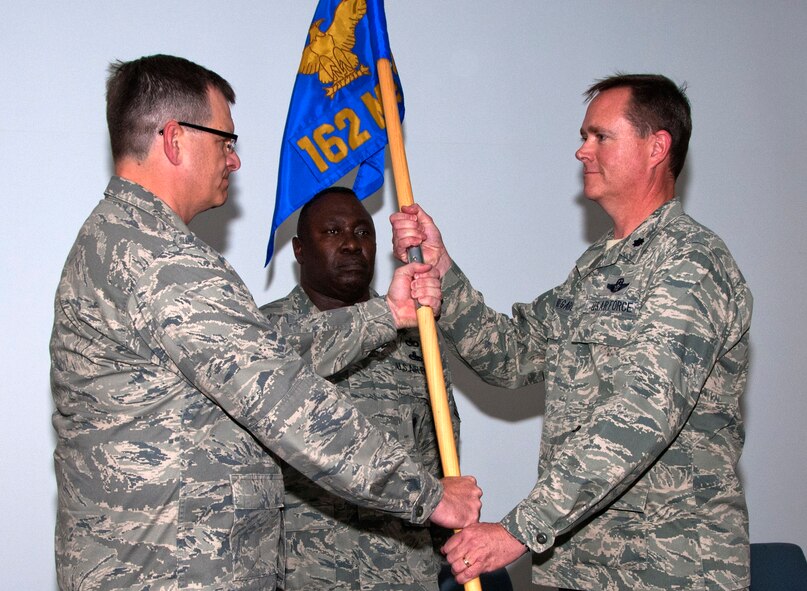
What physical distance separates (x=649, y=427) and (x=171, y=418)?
1.07m

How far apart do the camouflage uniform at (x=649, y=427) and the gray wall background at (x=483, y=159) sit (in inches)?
52.5

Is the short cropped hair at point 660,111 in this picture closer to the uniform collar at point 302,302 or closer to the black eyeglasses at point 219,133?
the black eyeglasses at point 219,133

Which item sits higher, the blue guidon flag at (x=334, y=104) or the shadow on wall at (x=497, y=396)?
the blue guidon flag at (x=334, y=104)

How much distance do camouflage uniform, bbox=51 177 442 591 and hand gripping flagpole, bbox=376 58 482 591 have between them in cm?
37

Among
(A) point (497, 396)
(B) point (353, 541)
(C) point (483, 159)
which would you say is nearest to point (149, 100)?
(B) point (353, 541)

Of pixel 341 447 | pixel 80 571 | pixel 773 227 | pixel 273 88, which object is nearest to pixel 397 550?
pixel 341 447

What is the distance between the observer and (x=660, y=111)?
2.41 metres

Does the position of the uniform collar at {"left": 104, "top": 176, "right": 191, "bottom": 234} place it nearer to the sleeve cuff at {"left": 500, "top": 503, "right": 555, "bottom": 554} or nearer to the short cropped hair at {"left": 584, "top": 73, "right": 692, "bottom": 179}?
the sleeve cuff at {"left": 500, "top": 503, "right": 555, "bottom": 554}

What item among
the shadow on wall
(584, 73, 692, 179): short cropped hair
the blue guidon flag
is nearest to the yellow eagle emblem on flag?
the blue guidon flag

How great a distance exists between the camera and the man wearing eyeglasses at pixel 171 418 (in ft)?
5.74

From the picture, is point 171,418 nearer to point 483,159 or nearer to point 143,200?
point 143,200

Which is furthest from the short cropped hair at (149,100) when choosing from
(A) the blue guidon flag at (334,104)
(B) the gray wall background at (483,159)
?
(B) the gray wall background at (483,159)

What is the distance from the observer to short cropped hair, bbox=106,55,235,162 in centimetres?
196

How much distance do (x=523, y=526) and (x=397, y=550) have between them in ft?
2.54
